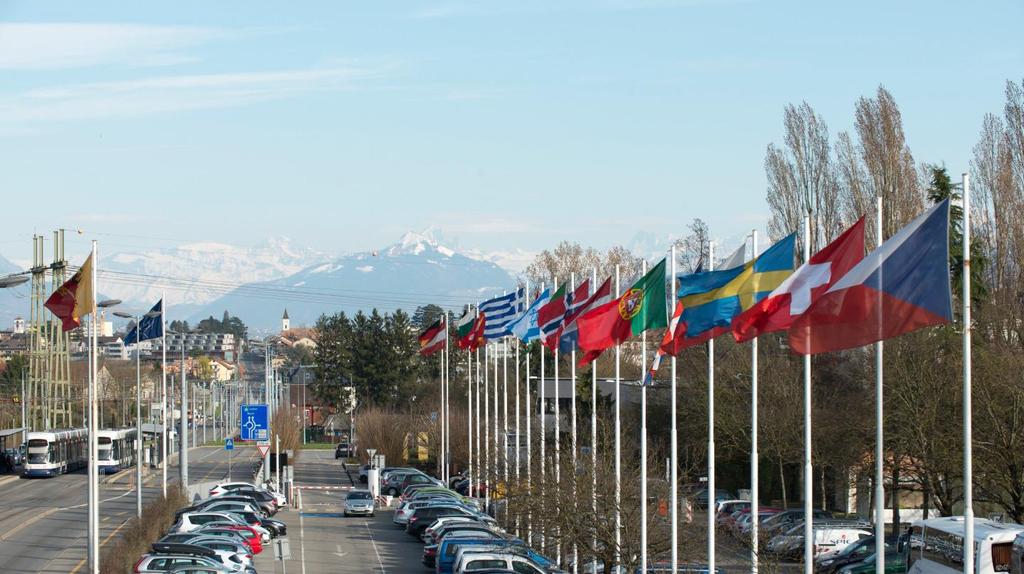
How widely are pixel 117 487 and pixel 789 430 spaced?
45107mm

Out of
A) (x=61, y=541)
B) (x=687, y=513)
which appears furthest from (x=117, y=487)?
(x=687, y=513)

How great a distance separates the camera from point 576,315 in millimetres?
35719

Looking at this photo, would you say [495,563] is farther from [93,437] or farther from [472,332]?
[472,332]

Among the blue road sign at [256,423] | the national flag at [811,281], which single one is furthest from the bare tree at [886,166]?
the national flag at [811,281]

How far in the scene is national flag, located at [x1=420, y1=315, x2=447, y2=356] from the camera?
56.0 metres

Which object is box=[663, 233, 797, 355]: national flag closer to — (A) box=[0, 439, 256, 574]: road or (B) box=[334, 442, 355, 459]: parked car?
(A) box=[0, 439, 256, 574]: road

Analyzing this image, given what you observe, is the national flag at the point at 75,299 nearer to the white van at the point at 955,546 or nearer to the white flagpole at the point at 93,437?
the white flagpole at the point at 93,437

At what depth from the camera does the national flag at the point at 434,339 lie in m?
56.0

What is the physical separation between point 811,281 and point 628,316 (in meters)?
10.9

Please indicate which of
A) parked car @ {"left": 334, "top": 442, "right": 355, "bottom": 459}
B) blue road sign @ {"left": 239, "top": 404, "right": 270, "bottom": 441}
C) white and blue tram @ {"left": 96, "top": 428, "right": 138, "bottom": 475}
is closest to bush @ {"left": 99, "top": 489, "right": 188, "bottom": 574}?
blue road sign @ {"left": 239, "top": 404, "right": 270, "bottom": 441}

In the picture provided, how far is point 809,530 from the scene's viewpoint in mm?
21172

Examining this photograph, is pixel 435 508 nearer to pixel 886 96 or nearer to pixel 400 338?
pixel 886 96

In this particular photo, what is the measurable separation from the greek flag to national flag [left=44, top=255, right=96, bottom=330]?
16865 mm

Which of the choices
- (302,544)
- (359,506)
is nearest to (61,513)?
(359,506)
